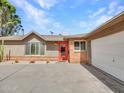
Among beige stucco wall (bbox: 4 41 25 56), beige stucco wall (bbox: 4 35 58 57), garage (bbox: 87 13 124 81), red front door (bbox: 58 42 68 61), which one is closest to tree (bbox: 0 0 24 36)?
beige stucco wall (bbox: 4 41 25 56)

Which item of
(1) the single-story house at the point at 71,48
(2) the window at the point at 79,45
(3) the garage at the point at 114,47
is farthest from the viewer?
(2) the window at the point at 79,45

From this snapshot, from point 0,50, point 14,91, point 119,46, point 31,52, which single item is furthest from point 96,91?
point 0,50

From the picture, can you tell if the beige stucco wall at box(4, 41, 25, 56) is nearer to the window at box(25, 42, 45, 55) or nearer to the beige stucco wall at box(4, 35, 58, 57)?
the beige stucco wall at box(4, 35, 58, 57)

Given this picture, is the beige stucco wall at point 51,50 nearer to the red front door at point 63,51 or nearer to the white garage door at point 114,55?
the red front door at point 63,51

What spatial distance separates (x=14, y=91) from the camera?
5918mm

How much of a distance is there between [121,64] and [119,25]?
6.67ft

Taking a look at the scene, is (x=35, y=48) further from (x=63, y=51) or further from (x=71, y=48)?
(x=71, y=48)

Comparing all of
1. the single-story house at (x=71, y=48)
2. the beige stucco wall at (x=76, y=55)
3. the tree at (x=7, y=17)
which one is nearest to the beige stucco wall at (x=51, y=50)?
the single-story house at (x=71, y=48)

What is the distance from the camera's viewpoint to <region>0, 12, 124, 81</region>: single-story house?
9.32 meters

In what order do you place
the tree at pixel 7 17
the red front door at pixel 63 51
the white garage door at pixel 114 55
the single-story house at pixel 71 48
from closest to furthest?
the white garage door at pixel 114 55 < the single-story house at pixel 71 48 < the red front door at pixel 63 51 < the tree at pixel 7 17

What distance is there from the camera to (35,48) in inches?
742

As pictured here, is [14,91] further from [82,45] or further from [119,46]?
[82,45]

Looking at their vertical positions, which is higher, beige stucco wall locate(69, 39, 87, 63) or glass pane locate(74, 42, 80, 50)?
glass pane locate(74, 42, 80, 50)

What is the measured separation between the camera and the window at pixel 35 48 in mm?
18859
